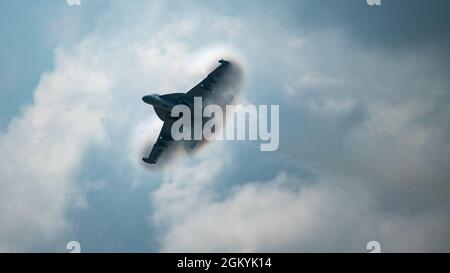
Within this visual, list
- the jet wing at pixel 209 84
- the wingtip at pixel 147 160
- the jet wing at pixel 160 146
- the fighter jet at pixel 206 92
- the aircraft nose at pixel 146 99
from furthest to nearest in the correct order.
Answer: the wingtip at pixel 147 160 < the jet wing at pixel 160 146 < the jet wing at pixel 209 84 < the fighter jet at pixel 206 92 < the aircraft nose at pixel 146 99

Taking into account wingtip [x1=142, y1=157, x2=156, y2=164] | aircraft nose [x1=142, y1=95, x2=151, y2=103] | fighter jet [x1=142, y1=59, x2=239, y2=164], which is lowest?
wingtip [x1=142, y1=157, x2=156, y2=164]

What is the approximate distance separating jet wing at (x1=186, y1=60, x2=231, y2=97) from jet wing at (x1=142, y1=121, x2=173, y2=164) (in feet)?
28.2

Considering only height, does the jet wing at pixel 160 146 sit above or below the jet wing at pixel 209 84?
below

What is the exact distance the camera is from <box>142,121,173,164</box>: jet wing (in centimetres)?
8528

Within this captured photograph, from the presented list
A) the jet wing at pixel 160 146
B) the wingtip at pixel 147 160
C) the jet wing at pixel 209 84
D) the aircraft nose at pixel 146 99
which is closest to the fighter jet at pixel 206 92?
the jet wing at pixel 209 84

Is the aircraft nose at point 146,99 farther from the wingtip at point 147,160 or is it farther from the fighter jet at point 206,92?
the wingtip at point 147,160

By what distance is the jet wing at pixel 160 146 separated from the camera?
8528 cm

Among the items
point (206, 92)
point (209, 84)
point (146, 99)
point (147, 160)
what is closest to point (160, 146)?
point (147, 160)

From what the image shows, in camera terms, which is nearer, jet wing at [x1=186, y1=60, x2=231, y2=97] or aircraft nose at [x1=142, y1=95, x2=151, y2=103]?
aircraft nose at [x1=142, y1=95, x2=151, y2=103]

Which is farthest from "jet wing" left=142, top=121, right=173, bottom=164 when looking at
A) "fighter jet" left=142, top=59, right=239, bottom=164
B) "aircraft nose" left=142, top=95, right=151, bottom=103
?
"aircraft nose" left=142, top=95, right=151, bottom=103

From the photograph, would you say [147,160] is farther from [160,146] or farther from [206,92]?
[206,92]

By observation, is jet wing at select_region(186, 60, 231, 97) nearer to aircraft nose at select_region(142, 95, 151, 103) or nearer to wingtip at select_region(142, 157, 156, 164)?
aircraft nose at select_region(142, 95, 151, 103)

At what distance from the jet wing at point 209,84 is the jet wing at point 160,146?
8.58 m
